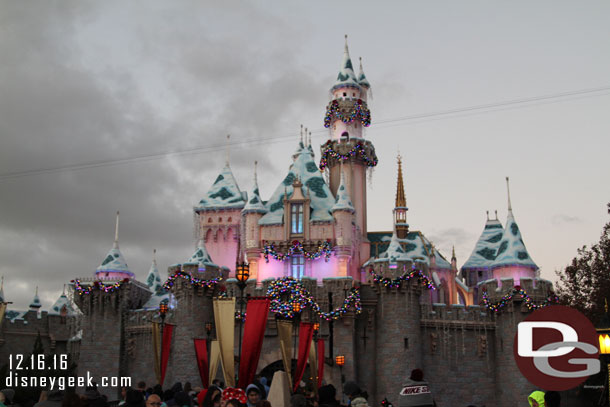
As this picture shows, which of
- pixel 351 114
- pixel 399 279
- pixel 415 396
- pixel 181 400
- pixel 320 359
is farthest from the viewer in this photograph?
pixel 351 114

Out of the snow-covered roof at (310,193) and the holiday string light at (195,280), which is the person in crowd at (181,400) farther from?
the snow-covered roof at (310,193)

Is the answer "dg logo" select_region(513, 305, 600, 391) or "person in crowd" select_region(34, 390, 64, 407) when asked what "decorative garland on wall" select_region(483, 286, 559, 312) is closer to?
"dg logo" select_region(513, 305, 600, 391)

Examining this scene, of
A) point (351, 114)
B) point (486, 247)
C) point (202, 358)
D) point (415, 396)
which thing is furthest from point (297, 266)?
point (415, 396)

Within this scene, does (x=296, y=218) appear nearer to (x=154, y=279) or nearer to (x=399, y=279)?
(x=399, y=279)

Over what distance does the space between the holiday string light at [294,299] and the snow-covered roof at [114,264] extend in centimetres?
1180

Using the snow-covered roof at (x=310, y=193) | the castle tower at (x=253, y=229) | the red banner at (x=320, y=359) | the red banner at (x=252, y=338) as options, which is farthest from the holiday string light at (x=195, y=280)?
→ the red banner at (x=252, y=338)

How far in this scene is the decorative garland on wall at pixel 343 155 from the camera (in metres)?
48.5

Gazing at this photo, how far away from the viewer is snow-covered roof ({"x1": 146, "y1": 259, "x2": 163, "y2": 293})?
53.3m

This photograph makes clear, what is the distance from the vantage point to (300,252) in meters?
42.2

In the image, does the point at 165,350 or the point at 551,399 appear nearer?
the point at 551,399

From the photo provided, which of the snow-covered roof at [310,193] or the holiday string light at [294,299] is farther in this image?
the snow-covered roof at [310,193]

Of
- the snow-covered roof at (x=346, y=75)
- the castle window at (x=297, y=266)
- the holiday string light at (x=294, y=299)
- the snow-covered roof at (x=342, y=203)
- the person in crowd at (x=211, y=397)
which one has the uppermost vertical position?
the snow-covered roof at (x=346, y=75)

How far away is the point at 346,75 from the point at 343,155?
613 centimetres

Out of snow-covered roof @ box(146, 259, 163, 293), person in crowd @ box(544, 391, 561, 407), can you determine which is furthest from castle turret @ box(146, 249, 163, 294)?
person in crowd @ box(544, 391, 561, 407)
